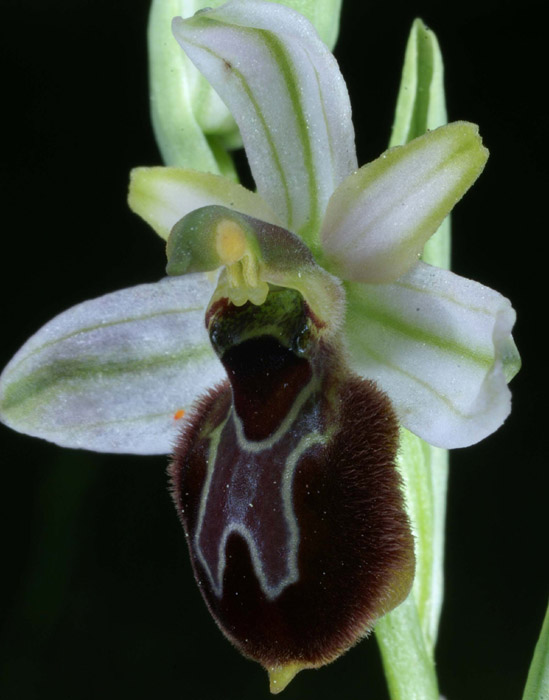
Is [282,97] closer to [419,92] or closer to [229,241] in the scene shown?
[229,241]

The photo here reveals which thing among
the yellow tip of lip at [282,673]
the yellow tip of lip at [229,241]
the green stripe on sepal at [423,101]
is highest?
the yellow tip of lip at [229,241]

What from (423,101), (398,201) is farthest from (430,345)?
(423,101)

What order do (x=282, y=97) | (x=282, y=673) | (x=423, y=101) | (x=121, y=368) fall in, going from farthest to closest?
(x=423, y=101) → (x=121, y=368) → (x=282, y=97) → (x=282, y=673)

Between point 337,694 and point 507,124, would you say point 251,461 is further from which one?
point 507,124

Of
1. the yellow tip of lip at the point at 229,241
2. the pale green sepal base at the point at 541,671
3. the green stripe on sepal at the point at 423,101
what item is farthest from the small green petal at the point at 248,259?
the pale green sepal base at the point at 541,671

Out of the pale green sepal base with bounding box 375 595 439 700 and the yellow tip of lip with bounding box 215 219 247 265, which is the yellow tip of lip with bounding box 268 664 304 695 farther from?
the yellow tip of lip with bounding box 215 219 247 265

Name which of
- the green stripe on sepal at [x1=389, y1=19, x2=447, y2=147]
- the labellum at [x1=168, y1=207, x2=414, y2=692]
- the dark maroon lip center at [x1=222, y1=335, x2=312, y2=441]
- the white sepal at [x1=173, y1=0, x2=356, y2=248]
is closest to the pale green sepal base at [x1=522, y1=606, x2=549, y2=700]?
the labellum at [x1=168, y1=207, x2=414, y2=692]

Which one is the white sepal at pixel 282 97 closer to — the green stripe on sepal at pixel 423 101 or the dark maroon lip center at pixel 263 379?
the dark maroon lip center at pixel 263 379
